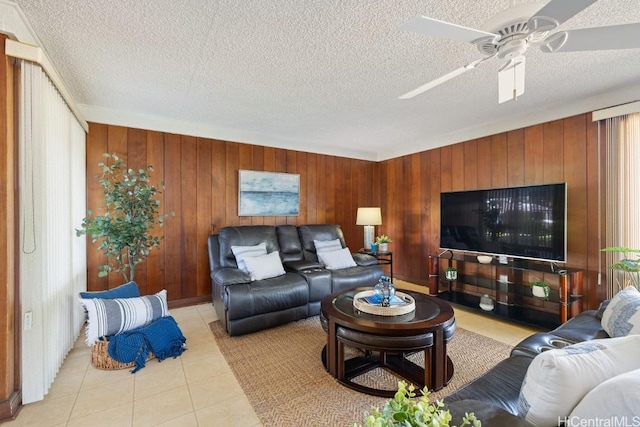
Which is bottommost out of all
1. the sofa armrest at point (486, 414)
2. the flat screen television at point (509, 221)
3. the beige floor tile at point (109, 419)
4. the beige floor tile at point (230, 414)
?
the beige floor tile at point (230, 414)

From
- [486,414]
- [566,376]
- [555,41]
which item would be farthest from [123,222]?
[555,41]

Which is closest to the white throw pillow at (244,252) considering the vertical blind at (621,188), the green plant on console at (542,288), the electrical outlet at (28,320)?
the electrical outlet at (28,320)

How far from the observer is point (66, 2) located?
1.63 metres

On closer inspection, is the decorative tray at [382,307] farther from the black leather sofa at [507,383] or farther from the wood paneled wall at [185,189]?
the wood paneled wall at [185,189]

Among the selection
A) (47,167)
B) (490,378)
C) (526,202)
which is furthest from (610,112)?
(47,167)

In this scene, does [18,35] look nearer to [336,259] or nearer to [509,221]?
[336,259]

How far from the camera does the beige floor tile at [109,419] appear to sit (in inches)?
66.2

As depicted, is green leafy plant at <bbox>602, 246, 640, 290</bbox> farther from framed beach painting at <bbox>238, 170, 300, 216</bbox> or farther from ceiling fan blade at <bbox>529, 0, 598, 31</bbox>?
framed beach painting at <bbox>238, 170, 300, 216</bbox>

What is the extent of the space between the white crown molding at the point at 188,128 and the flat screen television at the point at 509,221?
2349 mm

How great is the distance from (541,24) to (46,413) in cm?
348

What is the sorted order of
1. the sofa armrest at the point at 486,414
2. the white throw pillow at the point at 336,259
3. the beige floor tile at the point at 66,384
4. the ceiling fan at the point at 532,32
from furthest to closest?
1. the white throw pillow at the point at 336,259
2. the beige floor tile at the point at 66,384
3. the ceiling fan at the point at 532,32
4. the sofa armrest at the point at 486,414

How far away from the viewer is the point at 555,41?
139cm

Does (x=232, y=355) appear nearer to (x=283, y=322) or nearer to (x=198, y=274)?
(x=283, y=322)

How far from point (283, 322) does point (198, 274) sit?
5.10 ft
